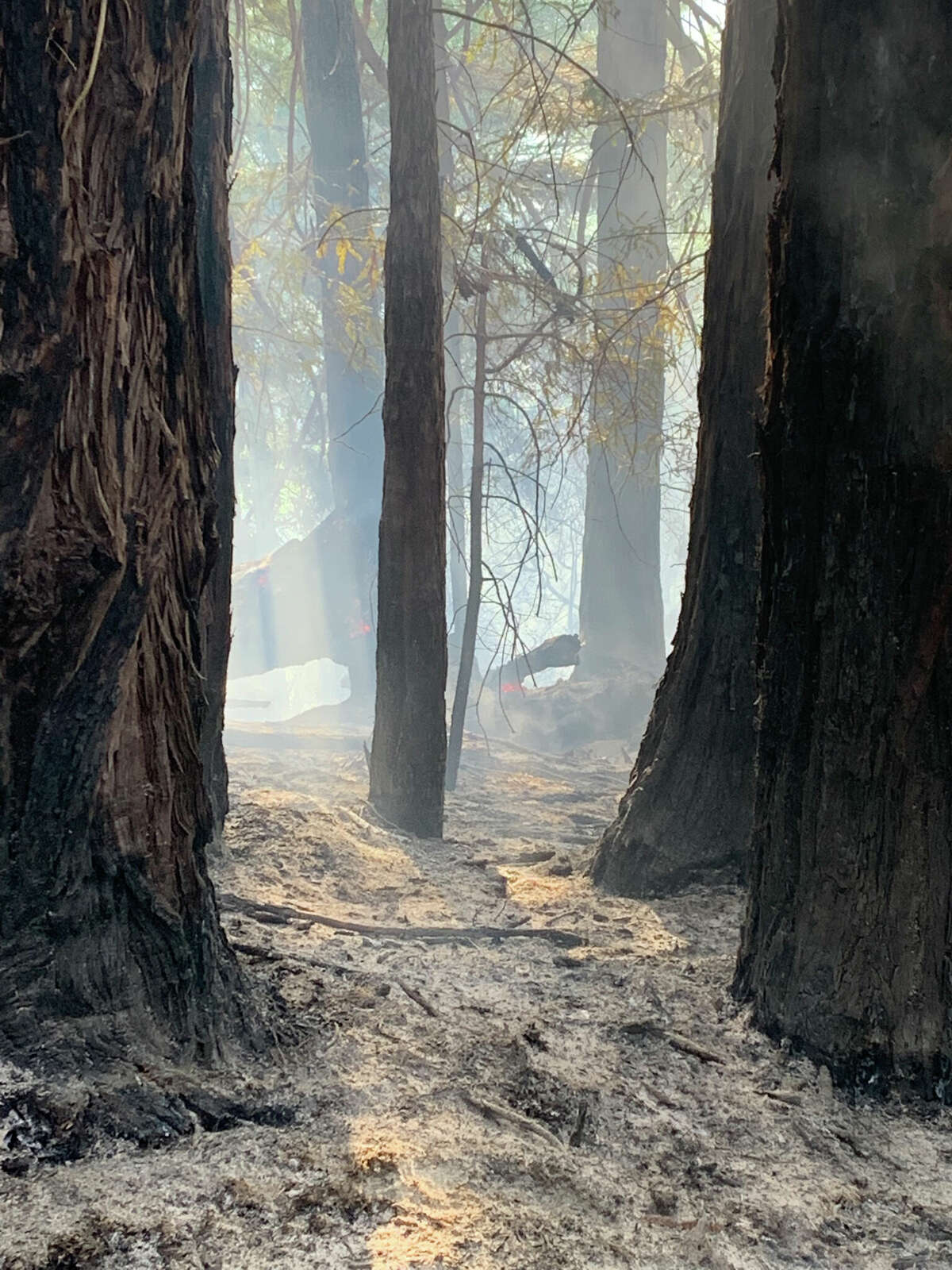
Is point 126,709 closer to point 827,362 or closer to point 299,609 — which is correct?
point 827,362

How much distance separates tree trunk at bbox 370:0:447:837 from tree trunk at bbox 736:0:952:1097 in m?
4.10

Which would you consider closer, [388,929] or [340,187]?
[388,929]

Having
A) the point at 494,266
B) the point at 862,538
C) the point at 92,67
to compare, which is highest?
the point at 494,266

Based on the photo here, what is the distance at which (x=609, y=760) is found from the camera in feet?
44.3

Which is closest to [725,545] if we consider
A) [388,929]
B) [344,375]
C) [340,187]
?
[388,929]

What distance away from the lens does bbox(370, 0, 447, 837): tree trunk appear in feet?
21.3

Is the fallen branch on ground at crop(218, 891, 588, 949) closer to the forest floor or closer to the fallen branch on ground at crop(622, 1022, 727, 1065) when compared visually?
Answer: the forest floor

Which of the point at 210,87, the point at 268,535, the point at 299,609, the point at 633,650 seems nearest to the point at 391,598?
the point at 210,87

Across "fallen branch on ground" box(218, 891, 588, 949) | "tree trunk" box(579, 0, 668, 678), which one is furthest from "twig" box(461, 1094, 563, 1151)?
"tree trunk" box(579, 0, 668, 678)

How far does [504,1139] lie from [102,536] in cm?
151

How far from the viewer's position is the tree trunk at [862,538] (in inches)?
87.4

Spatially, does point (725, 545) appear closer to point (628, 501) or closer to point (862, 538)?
point (862, 538)

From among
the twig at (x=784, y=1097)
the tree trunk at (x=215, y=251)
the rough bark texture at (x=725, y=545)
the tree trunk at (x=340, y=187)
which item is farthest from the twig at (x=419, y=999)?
the tree trunk at (x=340, y=187)

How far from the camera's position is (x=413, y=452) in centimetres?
647
